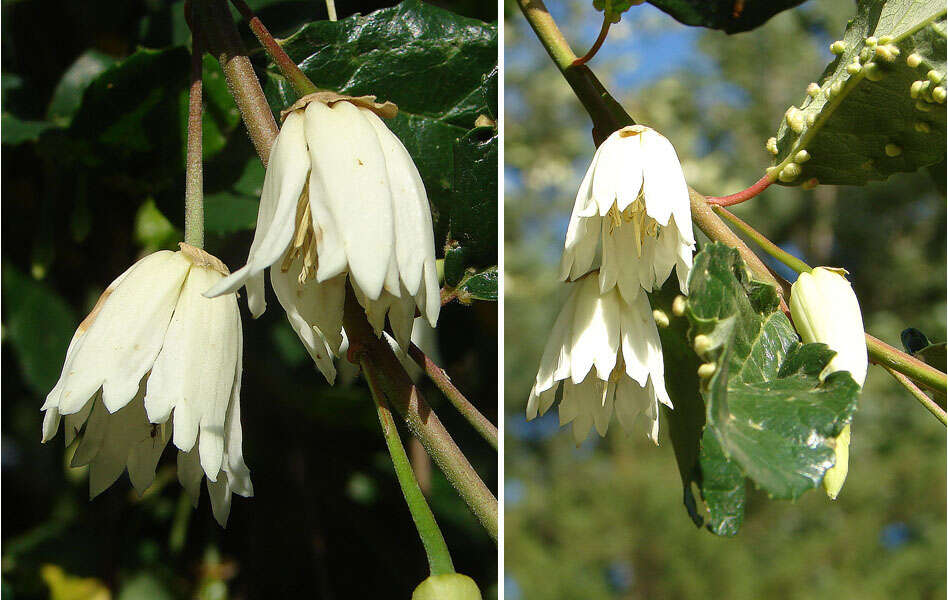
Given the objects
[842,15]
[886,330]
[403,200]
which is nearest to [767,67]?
[842,15]

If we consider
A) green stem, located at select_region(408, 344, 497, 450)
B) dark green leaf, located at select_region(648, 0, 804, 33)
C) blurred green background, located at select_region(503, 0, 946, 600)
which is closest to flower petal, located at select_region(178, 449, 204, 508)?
green stem, located at select_region(408, 344, 497, 450)

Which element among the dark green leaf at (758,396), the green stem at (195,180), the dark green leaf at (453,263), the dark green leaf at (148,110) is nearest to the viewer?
the dark green leaf at (758,396)

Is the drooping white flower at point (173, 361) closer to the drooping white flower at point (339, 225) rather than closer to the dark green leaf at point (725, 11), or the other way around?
the drooping white flower at point (339, 225)

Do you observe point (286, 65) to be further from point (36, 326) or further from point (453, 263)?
point (36, 326)

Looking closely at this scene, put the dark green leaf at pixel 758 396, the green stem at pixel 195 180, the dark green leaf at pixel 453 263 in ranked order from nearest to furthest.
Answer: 1. the dark green leaf at pixel 758 396
2. the green stem at pixel 195 180
3. the dark green leaf at pixel 453 263

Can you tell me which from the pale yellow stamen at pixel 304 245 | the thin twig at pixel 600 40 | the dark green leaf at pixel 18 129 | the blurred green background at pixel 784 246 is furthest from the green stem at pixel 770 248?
the blurred green background at pixel 784 246

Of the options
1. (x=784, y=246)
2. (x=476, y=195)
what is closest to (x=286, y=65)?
(x=476, y=195)
